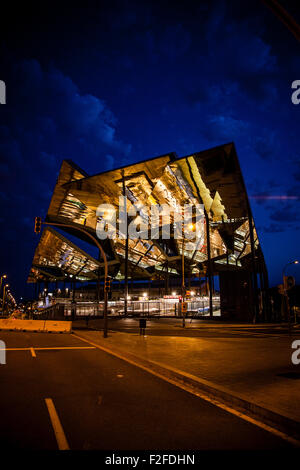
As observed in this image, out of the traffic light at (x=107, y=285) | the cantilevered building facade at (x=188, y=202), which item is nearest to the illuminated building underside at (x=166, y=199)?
the cantilevered building facade at (x=188, y=202)

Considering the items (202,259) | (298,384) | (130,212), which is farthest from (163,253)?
(298,384)

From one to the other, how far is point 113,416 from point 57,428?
35.1 inches

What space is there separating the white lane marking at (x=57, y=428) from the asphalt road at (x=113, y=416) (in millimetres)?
26

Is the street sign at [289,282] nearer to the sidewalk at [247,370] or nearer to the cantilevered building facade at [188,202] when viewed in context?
the sidewalk at [247,370]

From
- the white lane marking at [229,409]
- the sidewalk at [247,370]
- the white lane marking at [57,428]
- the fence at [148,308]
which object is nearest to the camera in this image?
the white lane marking at [57,428]

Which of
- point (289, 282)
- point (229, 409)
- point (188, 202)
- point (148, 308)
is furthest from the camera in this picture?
point (148, 308)

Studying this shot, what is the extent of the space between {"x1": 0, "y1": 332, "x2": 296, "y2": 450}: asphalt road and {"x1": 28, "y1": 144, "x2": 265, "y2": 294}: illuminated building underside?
882 cm

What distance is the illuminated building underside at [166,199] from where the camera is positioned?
24469 mm

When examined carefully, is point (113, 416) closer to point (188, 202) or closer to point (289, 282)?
point (289, 282)

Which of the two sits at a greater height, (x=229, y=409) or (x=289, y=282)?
(x=289, y=282)

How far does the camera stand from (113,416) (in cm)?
461

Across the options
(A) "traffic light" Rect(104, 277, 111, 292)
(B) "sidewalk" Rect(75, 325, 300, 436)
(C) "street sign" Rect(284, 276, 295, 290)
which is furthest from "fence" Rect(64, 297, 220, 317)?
(B) "sidewalk" Rect(75, 325, 300, 436)

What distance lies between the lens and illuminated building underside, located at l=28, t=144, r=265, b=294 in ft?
80.3

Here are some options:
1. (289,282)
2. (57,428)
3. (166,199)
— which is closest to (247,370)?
(57,428)
